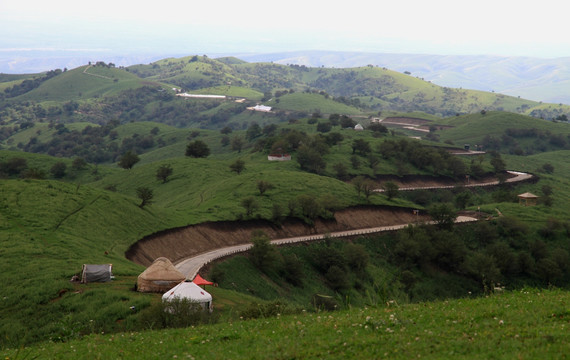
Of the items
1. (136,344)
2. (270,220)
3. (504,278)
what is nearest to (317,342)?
(136,344)

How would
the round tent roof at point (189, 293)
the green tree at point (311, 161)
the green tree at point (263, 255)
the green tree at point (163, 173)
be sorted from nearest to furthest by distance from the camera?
the round tent roof at point (189, 293), the green tree at point (263, 255), the green tree at point (163, 173), the green tree at point (311, 161)

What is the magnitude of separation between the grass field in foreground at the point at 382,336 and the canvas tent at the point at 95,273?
19962mm

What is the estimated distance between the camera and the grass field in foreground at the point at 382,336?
17.9m

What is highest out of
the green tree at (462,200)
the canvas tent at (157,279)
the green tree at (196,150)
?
the canvas tent at (157,279)

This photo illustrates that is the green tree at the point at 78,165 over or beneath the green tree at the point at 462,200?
over

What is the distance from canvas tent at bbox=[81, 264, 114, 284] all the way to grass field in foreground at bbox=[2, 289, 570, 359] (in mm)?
19962

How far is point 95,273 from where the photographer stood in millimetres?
44656

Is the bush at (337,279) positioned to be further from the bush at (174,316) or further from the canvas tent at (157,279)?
the bush at (174,316)

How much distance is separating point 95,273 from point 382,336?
32.6m

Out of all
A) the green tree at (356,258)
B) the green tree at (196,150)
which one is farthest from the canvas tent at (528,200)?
the green tree at (196,150)

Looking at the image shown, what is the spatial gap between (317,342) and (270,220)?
260 feet

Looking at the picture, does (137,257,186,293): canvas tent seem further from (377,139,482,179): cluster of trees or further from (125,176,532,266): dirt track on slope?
(377,139,482,179): cluster of trees

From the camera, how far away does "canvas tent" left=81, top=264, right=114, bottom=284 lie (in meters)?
44.2

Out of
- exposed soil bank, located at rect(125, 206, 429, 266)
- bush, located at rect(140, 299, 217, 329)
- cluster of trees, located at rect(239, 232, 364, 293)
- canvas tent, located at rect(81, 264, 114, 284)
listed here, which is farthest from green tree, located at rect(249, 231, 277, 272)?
bush, located at rect(140, 299, 217, 329)
